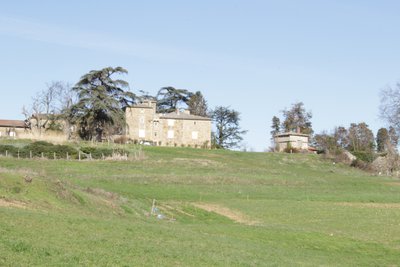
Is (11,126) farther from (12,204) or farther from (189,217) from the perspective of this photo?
(12,204)

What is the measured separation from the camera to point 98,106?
94.6 metres

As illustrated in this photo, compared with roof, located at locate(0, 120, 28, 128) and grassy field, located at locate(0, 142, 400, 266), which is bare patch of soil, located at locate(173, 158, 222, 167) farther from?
roof, located at locate(0, 120, 28, 128)

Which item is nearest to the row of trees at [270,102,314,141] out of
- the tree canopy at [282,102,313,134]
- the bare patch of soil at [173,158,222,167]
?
the tree canopy at [282,102,313,134]

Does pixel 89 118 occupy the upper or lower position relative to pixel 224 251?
upper

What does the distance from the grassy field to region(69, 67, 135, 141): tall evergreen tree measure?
2349 centimetres

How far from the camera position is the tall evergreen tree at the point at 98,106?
9562cm

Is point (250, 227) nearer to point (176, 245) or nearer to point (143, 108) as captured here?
point (176, 245)

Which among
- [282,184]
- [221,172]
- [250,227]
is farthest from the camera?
[221,172]

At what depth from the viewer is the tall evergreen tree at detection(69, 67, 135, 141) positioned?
95.6 m

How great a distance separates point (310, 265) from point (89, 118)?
79.0 meters

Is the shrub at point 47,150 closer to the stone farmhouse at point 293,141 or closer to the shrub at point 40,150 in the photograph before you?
the shrub at point 40,150

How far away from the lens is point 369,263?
78.0ft

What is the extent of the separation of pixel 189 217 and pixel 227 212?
342 cm

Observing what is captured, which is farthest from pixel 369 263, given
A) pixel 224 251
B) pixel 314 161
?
pixel 314 161
